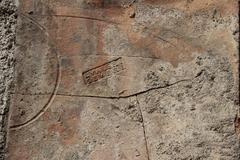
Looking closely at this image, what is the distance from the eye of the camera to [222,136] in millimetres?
1807

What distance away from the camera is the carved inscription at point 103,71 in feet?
6.42

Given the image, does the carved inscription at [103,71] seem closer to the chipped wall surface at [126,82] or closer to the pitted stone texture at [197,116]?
the chipped wall surface at [126,82]

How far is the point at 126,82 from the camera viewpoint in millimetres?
1936

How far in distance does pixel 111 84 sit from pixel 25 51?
12.2 inches

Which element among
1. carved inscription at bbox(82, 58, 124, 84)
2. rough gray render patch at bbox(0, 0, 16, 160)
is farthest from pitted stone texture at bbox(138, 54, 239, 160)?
rough gray render patch at bbox(0, 0, 16, 160)

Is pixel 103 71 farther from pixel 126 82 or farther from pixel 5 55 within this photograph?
pixel 5 55

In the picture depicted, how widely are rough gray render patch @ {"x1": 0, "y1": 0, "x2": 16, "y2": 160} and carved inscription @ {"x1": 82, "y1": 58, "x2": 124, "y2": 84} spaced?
0.83ft

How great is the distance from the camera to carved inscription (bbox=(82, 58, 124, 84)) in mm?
1956

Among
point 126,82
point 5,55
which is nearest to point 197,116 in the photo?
point 126,82

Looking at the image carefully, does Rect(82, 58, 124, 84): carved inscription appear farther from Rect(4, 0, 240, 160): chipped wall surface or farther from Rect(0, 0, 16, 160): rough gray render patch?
Rect(0, 0, 16, 160): rough gray render patch

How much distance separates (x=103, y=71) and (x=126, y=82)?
84 mm

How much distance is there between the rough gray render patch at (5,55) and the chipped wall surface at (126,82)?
0.02 meters

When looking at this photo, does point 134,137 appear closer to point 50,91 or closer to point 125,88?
point 125,88

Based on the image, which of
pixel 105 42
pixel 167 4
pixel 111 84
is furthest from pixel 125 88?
pixel 167 4
